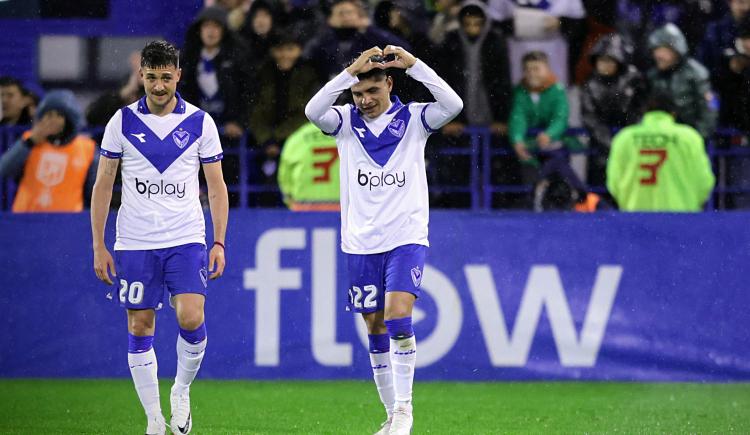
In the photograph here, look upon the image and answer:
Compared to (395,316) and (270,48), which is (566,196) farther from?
(395,316)

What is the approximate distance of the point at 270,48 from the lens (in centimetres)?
1304

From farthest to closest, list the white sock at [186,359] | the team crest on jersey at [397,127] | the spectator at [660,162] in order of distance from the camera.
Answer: the spectator at [660,162] → the team crest on jersey at [397,127] → the white sock at [186,359]

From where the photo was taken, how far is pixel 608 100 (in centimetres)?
1270

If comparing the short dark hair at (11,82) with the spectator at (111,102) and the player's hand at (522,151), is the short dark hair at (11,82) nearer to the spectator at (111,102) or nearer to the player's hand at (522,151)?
the spectator at (111,102)

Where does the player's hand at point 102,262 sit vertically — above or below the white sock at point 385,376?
above

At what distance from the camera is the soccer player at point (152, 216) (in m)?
8.07

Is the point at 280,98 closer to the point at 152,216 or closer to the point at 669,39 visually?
the point at 669,39

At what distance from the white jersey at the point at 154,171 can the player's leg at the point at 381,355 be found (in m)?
1.14

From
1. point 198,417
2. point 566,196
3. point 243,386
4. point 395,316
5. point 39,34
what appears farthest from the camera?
point 39,34

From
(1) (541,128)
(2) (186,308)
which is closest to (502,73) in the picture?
(1) (541,128)

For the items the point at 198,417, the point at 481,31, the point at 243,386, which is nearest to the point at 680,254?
the point at 481,31

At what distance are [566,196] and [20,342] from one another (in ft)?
15.0

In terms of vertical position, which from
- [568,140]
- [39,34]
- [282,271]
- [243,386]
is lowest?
[243,386]

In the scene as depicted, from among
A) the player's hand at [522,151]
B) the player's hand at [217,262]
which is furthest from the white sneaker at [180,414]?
the player's hand at [522,151]
